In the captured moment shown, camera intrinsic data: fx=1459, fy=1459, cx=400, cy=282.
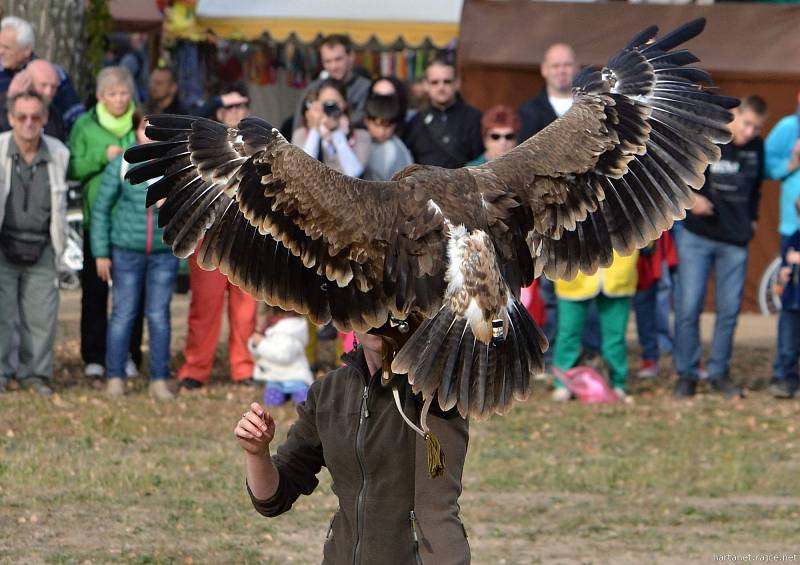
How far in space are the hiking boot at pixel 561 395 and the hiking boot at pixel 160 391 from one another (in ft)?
8.62

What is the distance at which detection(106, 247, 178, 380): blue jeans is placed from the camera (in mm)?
9750

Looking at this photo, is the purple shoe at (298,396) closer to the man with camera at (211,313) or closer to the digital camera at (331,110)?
the man with camera at (211,313)

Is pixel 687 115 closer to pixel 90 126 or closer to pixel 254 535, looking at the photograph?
pixel 254 535

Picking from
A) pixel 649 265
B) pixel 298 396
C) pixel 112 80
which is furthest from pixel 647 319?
pixel 112 80

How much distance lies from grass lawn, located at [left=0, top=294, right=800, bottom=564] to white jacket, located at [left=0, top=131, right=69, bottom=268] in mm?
1065

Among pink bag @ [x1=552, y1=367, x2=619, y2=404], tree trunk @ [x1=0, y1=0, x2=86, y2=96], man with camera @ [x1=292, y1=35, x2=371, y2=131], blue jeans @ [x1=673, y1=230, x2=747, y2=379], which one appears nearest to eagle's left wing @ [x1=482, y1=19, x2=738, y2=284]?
pink bag @ [x1=552, y1=367, x2=619, y2=404]

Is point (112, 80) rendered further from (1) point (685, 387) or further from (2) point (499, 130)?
(1) point (685, 387)

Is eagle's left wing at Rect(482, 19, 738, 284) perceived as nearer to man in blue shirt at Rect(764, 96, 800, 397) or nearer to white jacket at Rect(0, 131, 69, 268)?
white jacket at Rect(0, 131, 69, 268)

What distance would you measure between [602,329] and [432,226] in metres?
6.32

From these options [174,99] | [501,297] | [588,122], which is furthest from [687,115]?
[174,99]

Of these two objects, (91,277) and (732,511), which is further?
(91,277)

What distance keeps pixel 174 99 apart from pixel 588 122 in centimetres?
705

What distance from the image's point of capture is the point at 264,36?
15336mm

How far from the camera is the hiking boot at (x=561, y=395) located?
1011 cm
